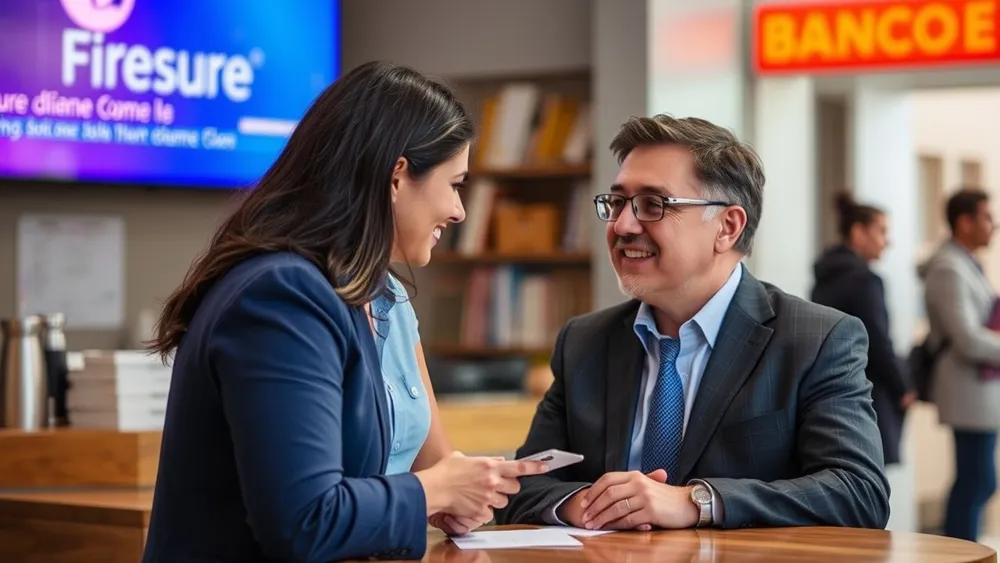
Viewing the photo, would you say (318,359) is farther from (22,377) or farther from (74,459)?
(22,377)

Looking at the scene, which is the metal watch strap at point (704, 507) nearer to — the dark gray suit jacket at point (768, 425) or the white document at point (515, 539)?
the dark gray suit jacket at point (768, 425)

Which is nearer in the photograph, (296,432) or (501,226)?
(296,432)

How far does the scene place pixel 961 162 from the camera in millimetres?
8914

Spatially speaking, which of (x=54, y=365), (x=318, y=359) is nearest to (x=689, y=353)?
(x=318, y=359)

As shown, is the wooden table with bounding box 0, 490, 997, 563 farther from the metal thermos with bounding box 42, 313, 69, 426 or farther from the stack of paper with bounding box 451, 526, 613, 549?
the metal thermos with bounding box 42, 313, 69, 426

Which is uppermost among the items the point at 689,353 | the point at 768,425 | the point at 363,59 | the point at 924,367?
the point at 363,59

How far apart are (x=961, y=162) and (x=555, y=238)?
405 centimetres

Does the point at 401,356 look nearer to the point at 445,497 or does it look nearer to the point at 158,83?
the point at 445,497

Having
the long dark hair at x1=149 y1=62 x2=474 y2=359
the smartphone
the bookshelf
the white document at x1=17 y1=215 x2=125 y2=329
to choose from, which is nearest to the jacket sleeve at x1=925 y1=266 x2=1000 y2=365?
the bookshelf

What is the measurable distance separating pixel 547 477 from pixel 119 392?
4.64 feet

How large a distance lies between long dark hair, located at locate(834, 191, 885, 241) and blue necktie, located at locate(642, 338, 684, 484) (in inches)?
139

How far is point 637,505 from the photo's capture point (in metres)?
2.16

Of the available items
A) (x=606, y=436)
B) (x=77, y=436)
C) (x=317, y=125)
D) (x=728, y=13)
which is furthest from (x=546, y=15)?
(x=317, y=125)

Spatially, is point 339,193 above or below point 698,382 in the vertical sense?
above
